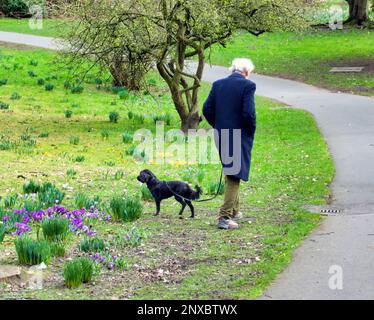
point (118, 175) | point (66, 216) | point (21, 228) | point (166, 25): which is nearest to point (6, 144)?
point (118, 175)

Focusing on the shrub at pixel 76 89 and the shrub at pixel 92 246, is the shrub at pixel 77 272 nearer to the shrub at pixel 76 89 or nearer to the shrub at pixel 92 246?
the shrub at pixel 92 246

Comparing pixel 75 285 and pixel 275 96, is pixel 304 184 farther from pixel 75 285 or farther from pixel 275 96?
pixel 275 96

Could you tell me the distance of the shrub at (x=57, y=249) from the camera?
894cm

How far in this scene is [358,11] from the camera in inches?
1818

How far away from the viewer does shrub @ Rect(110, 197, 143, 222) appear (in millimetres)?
10711

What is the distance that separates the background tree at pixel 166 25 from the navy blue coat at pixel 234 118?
7.86m

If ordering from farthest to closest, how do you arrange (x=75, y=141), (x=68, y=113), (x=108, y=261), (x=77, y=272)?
(x=68, y=113)
(x=75, y=141)
(x=108, y=261)
(x=77, y=272)

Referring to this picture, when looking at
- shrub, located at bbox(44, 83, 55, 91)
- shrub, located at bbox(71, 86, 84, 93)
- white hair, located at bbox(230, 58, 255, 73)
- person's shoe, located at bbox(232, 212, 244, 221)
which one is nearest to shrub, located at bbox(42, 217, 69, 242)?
person's shoe, located at bbox(232, 212, 244, 221)

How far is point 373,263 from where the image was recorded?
8.55 meters

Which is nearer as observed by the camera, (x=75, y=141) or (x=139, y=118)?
(x=75, y=141)

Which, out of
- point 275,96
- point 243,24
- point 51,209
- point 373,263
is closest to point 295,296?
point 373,263

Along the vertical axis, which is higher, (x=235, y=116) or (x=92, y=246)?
(x=235, y=116)

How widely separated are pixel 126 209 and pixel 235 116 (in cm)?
172

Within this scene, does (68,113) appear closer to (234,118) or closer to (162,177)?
(162,177)
